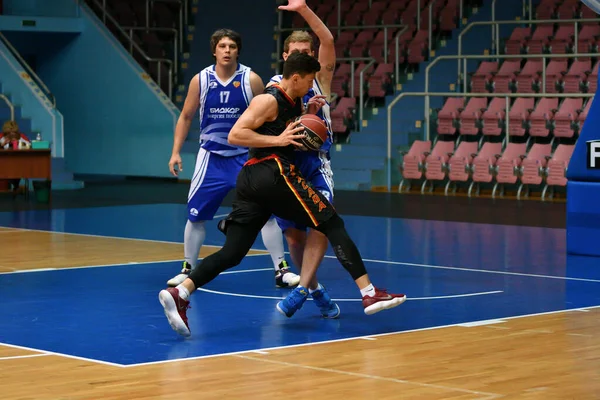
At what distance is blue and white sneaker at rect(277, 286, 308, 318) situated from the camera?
787 cm

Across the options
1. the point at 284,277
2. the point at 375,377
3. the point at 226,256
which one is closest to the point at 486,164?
the point at 284,277

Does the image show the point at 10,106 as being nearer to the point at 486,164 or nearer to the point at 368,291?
the point at 486,164

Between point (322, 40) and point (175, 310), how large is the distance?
86.4 inches

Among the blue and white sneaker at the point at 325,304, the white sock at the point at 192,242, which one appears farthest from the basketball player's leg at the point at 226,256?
the white sock at the point at 192,242

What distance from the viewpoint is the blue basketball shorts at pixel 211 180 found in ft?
31.8

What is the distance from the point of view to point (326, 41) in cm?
841

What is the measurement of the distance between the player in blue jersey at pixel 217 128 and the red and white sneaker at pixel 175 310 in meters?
2.19

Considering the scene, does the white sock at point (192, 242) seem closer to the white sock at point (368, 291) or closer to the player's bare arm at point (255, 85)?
the player's bare arm at point (255, 85)

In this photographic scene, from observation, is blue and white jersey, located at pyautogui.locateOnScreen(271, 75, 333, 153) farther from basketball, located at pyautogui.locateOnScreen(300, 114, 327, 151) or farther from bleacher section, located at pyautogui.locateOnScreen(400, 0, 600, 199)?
bleacher section, located at pyautogui.locateOnScreen(400, 0, 600, 199)

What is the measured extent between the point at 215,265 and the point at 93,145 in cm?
1937

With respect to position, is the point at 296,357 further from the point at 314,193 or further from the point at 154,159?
the point at 154,159

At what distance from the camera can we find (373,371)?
637cm

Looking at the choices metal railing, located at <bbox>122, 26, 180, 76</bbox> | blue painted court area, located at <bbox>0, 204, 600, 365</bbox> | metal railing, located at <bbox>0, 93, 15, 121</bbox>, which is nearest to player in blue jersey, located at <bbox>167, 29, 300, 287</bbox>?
blue painted court area, located at <bbox>0, 204, 600, 365</bbox>

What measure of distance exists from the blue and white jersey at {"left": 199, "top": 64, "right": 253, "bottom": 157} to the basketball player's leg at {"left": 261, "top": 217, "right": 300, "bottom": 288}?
2.32 feet
